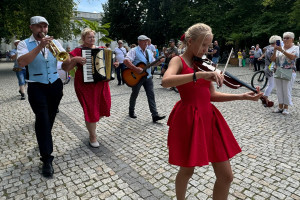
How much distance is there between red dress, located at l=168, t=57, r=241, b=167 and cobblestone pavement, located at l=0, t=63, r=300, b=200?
2.99 ft

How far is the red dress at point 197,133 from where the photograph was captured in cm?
193

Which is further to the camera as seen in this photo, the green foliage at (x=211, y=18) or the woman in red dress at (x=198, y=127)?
the green foliage at (x=211, y=18)

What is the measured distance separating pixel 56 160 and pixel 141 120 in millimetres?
2388

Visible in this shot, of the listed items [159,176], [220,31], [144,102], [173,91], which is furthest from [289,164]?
[220,31]

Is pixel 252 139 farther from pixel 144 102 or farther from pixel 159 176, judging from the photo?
pixel 144 102

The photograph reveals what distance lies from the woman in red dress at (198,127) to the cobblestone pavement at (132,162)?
0.87m

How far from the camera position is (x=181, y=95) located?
2.07m

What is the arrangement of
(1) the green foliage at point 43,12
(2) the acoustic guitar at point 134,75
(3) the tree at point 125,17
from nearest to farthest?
(2) the acoustic guitar at point 134,75
(1) the green foliage at point 43,12
(3) the tree at point 125,17

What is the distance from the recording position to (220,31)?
24609 millimetres

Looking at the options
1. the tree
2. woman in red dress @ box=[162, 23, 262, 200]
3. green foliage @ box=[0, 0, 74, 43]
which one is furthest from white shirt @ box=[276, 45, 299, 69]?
the tree

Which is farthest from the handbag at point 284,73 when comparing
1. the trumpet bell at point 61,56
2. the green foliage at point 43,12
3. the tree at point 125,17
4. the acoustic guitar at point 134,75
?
the tree at point 125,17

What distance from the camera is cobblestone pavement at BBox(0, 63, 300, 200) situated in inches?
109

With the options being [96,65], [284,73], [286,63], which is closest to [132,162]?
[96,65]

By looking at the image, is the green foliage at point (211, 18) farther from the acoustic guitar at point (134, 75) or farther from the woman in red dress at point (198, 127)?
the woman in red dress at point (198, 127)
